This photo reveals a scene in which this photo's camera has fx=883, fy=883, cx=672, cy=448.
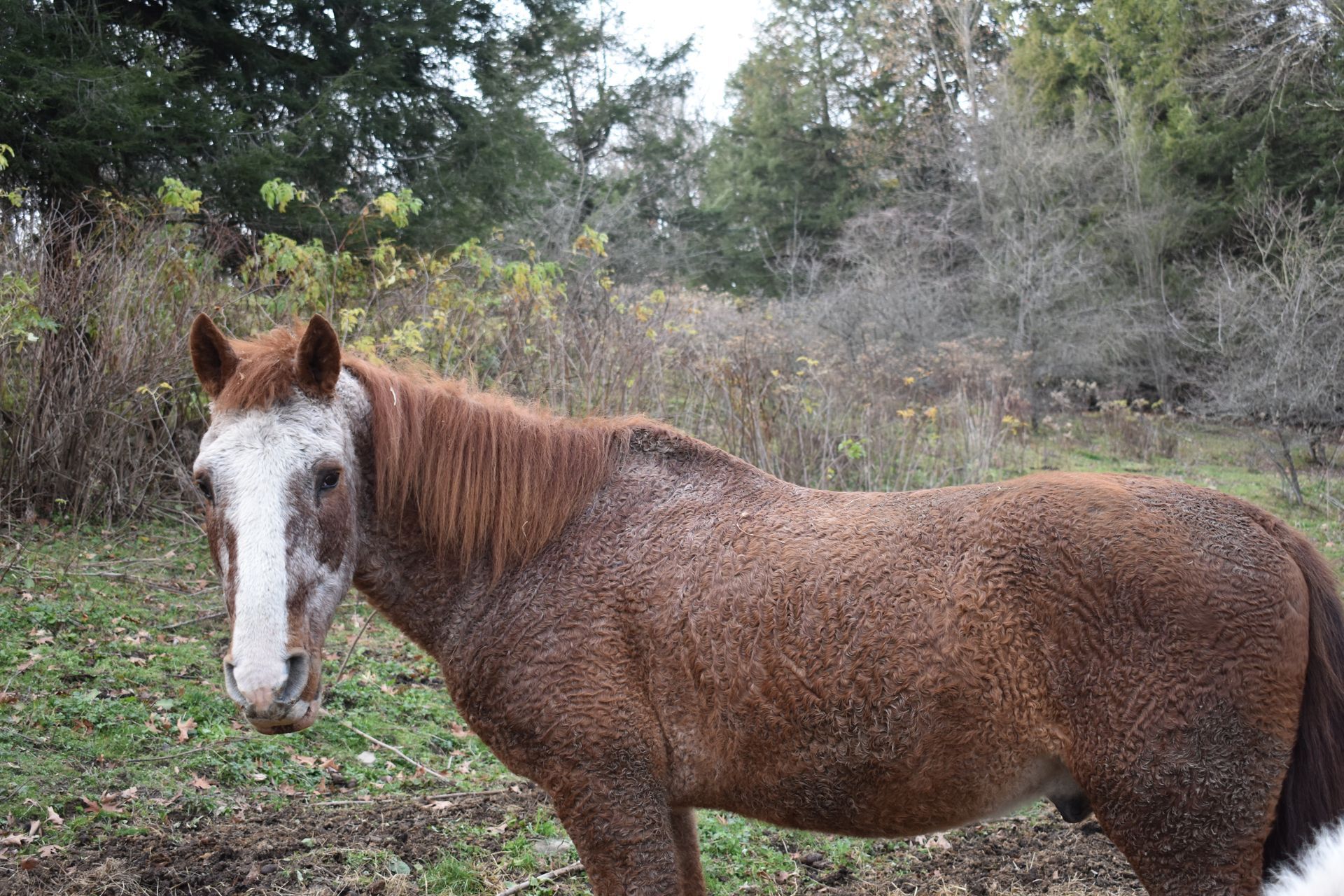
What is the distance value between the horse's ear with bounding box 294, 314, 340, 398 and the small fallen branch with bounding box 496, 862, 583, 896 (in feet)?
7.45

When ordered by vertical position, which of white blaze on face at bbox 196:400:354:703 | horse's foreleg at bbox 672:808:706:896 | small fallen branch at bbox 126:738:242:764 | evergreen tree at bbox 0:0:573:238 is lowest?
small fallen branch at bbox 126:738:242:764

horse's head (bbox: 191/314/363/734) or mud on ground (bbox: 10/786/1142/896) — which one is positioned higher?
horse's head (bbox: 191/314/363/734)

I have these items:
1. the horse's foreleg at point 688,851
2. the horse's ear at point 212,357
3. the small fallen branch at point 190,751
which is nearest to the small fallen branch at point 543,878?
the horse's foreleg at point 688,851

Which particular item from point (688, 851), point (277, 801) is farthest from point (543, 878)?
point (277, 801)

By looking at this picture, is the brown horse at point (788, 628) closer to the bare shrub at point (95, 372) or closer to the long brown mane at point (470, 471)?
the long brown mane at point (470, 471)

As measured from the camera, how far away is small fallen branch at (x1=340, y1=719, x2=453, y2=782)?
4.95 m

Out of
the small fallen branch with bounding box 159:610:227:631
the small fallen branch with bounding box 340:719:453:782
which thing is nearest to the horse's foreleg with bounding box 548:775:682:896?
the small fallen branch with bounding box 340:719:453:782

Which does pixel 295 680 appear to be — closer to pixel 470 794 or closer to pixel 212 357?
pixel 212 357

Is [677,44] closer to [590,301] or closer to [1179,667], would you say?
[590,301]

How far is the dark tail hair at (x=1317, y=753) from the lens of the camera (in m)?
2.28

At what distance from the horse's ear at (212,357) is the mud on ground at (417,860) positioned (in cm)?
217

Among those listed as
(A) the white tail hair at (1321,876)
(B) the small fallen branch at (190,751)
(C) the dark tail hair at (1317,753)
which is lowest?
(B) the small fallen branch at (190,751)

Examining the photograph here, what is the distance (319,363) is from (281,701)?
37.6 inches

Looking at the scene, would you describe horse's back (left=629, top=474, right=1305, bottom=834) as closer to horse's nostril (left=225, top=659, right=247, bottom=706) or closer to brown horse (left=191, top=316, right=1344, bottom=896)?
brown horse (left=191, top=316, right=1344, bottom=896)
